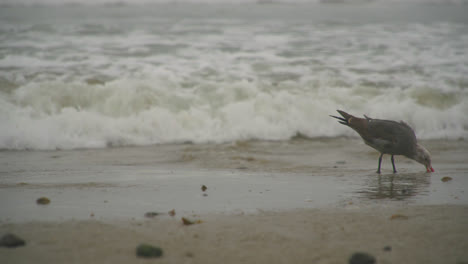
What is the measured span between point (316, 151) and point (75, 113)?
4274 millimetres

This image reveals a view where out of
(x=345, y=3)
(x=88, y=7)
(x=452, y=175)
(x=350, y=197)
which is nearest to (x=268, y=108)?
(x=452, y=175)

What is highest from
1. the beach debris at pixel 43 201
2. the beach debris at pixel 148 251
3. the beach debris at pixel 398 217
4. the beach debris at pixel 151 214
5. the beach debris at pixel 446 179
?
the beach debris at pixel 446 179

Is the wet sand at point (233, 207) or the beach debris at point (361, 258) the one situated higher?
the wet sand at point (233, 207)

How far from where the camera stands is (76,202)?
13.0 feet

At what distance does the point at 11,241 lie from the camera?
9.19 feet

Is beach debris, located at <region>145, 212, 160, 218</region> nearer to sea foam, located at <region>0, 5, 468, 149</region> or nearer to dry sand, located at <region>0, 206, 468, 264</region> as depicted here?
dry sand, located at <region>0, 206, 468, 264</region>

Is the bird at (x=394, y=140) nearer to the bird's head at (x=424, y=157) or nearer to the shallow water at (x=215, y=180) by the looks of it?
the bird's head at (x=424, y=157)

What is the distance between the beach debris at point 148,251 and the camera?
8.75ft

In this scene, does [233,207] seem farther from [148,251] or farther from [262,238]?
[148,251]

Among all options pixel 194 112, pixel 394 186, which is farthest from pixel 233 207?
pixel 194 112

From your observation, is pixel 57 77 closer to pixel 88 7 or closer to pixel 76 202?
pixel 76 202

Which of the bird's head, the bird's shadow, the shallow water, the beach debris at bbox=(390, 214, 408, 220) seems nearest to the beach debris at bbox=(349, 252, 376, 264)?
the beach debris at bbox=(390, 214, 408, 220)

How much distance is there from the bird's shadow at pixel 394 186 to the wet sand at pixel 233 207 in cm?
1

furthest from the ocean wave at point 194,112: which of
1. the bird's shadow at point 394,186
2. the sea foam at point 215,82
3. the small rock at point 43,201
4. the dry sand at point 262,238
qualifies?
the dry sand at point 262,238
